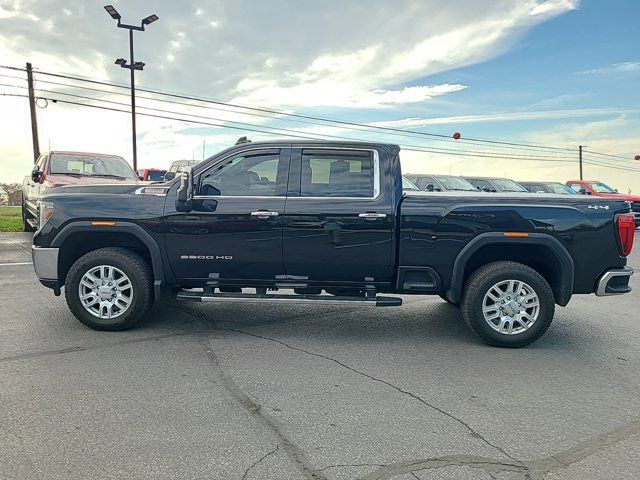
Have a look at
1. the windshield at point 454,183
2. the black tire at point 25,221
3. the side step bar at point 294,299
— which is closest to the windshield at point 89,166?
the black tire at point 25,221

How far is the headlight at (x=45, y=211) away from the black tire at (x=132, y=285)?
564mm

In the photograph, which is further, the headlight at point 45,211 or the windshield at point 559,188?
the windshield at point 559,188

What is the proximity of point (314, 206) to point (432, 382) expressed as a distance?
2.04 m

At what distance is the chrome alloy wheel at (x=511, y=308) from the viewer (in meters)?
4.95

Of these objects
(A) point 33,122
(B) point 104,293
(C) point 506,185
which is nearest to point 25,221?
(B) point 104,293

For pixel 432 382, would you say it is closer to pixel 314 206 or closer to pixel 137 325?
pixel 314 206

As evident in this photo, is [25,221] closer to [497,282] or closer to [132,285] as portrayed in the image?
[132,285]

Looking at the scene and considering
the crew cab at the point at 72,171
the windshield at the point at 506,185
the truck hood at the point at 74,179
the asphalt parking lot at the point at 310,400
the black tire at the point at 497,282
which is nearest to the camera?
the asphalt parking lot at the point at 310,400

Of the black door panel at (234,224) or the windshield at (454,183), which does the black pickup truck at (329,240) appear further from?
the windshield at (454,183)

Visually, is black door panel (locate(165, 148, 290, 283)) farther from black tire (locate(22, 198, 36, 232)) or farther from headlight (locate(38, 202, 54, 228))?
black tire (locate(22, 198, 36, 232))

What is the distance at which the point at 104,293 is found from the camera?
520 centimetres

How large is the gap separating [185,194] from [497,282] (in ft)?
10.6

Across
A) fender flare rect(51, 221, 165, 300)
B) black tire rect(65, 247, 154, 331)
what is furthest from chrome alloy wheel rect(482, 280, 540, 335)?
black tire rect(65, 247, 154, 331)

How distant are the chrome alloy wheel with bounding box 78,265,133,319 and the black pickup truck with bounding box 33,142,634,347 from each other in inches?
0.5
